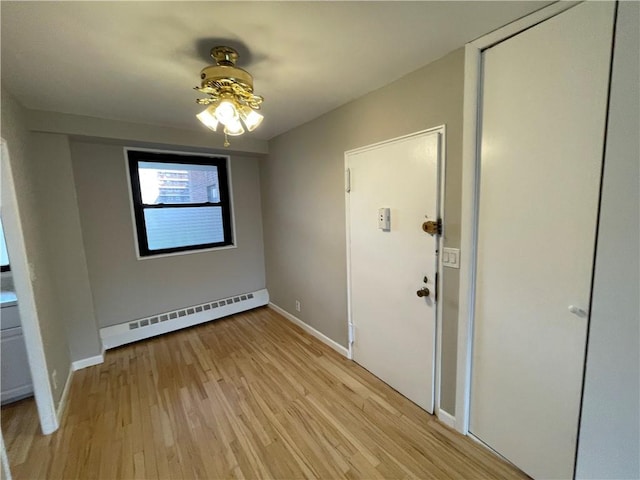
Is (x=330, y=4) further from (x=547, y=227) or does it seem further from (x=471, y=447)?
(x=471, y=447)

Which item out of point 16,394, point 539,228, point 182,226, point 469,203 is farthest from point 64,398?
point 539,228

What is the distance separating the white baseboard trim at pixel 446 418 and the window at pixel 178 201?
2.98m

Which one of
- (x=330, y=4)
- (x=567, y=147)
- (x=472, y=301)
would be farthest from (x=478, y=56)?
(x=472, y=301)

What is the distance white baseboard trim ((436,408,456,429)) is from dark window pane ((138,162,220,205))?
3.24 metres

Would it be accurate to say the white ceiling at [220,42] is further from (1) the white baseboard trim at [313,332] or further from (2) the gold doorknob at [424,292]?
(1) the white baseboard trim at [313,332]

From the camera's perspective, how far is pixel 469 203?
149 centimetres

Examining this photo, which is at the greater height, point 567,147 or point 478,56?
point 478,56

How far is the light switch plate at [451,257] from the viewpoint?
160 centimetres

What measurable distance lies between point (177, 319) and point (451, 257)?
3.13 metres

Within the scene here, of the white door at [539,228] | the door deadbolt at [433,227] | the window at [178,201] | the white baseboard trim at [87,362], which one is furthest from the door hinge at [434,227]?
the white baseboard trim at [87,362]

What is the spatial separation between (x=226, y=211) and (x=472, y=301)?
3.05 m

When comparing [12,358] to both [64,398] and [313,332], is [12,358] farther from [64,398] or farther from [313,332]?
[313,332]

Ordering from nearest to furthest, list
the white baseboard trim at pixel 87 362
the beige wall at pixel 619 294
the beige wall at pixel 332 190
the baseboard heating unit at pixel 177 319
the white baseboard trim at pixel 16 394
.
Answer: the beige wall at pixel 619 294, the beige wall at pixel 332 190, the white baseboard trim at pixel 16 394, the white baseboard trim at pixel 87 362, the baseboard heating unit at pixel 177 319

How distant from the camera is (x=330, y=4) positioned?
111 centimetres
